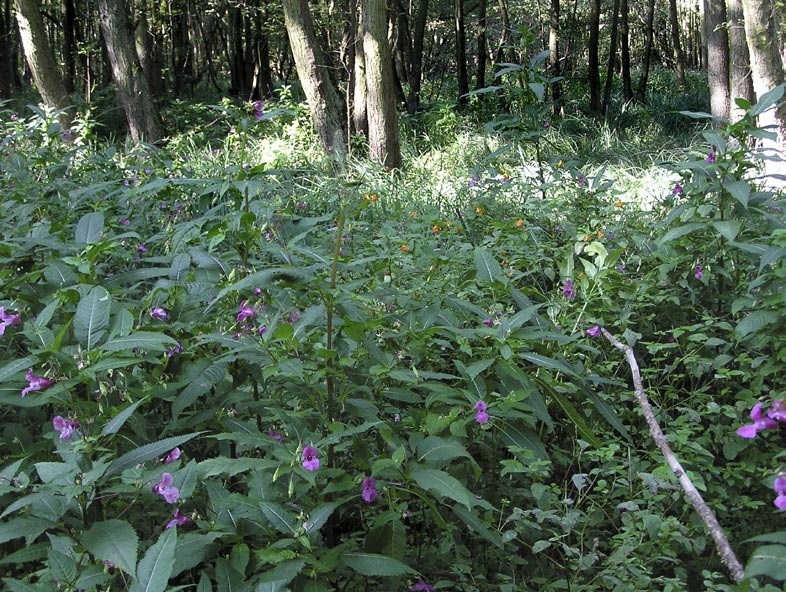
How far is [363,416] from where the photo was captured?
5.93 ft

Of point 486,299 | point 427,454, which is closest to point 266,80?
point 486,299

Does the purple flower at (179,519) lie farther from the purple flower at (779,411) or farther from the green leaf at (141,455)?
the purple flower at (779,411)

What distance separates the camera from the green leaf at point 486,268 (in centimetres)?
237

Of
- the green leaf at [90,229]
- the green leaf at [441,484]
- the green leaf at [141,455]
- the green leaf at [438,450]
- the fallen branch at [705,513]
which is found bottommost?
the fallen branch at [705,513]

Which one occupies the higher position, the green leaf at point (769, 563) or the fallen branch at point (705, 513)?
the green leaf at point (769, 563)

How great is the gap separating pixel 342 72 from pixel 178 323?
35.4ft

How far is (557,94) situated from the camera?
1251cm

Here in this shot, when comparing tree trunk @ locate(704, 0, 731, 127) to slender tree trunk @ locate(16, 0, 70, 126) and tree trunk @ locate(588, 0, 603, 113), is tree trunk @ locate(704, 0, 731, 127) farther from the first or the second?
slender tree trunk @ locate(16, 0, 70, 126)

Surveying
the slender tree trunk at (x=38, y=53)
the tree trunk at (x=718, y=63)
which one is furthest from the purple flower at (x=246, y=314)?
the slender tree trunk at (x=38, y=53)

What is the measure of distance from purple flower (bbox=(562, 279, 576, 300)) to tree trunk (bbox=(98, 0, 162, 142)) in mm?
8224

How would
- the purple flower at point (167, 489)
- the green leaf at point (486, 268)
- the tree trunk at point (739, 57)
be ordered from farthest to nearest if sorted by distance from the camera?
1. the tree trunk at point (739, 57)
2. the green leaf at point (486, 268)
3. the purple flower at point (167, 489)

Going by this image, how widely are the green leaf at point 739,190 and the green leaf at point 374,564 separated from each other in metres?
2.07

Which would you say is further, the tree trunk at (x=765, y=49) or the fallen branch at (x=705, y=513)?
the tree trunk at (x=765, y=49)

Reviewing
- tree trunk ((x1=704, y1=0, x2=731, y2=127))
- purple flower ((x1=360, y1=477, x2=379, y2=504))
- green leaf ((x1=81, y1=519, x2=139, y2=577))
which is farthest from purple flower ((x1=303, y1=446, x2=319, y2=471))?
tree trunk ((x1=704, y1=0, x2=731, y2=127))
